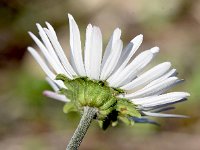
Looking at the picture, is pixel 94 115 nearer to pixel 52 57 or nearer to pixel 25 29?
pixel 52 57

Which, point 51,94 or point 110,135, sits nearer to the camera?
point 51,94

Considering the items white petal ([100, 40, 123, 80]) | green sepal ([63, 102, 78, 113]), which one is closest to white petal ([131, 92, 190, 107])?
white petal ([100, 40, 123, 80])

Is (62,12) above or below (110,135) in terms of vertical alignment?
above

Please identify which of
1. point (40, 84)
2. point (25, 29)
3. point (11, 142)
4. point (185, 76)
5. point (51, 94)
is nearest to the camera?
point (51, 94)

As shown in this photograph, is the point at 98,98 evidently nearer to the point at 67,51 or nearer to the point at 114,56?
the point at 114,56

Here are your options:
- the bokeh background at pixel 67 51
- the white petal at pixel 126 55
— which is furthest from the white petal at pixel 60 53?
the bokeh background at pixel 67 51

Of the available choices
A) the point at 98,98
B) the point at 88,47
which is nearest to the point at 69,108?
the point at 98,98

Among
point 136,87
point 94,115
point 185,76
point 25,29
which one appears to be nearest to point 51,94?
point 94,115
